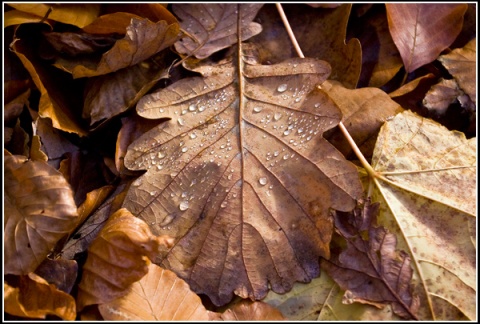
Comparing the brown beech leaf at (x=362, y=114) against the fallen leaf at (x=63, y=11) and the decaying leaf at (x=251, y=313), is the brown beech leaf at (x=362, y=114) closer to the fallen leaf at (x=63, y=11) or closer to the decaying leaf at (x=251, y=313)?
the decaying leaf at (x=251, y=313)

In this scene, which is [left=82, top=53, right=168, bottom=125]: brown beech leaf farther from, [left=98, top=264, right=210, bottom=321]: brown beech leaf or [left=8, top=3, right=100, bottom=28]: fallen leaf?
[left=98, top=264, right=210, bottom=321]: brown beech leaf

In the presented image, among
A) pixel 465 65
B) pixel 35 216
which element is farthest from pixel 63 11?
pixel 465 65

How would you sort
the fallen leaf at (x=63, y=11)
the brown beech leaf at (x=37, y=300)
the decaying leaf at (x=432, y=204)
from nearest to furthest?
the brown beech leaf at (x=37, y=300) → the decaying leaf at (x=432, y=204) → the fallen leaf at (x=63, y=11)

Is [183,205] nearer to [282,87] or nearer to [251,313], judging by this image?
[251,313]

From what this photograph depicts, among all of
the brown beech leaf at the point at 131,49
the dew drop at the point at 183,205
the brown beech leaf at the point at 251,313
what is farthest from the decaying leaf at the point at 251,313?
the brown beech leaf at the point at 131,49

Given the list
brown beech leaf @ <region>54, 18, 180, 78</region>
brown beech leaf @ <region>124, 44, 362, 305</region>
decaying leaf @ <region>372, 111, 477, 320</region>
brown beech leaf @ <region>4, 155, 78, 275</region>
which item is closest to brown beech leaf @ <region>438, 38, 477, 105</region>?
decaying leaf @ <region>372, 111, 477, 320</region>

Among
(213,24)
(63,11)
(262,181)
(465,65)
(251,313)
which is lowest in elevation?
(251,313)

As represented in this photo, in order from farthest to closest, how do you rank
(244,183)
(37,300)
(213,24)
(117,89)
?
(213,24)
(117,89)
(244,183)
(37,300)
